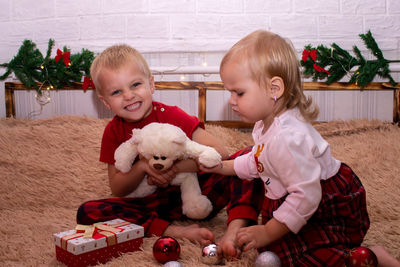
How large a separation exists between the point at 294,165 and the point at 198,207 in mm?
392

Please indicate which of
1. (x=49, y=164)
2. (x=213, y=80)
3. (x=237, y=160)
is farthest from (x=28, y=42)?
(x=237, y=160)

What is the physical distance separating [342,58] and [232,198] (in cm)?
125

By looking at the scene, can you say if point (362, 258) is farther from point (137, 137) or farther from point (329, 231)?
point (137, 137)

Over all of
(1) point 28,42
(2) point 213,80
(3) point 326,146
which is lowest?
(3) point 326,146

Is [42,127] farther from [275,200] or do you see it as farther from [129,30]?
[275,200]

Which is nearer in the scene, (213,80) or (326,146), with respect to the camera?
(326,146)

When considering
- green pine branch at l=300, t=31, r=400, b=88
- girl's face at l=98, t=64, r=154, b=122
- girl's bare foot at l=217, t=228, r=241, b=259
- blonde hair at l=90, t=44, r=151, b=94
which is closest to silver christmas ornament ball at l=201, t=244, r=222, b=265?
girl's bare foot at l=217, t=228, r=241, b=259

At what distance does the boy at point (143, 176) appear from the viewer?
3.72ft

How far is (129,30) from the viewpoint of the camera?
2.24 meters

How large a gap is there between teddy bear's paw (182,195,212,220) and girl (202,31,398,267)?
0.68 ft

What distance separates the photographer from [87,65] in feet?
7.07

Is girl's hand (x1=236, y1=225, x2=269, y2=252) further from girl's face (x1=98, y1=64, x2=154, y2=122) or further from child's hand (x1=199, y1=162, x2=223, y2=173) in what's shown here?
girl's face (x1=98, y1=64, x2=154, y2=122)

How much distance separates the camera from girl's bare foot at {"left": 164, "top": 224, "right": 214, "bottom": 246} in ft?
3.55

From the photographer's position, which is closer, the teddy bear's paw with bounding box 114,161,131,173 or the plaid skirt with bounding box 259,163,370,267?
the plaid skirt with bounding box 259,163,370,267
